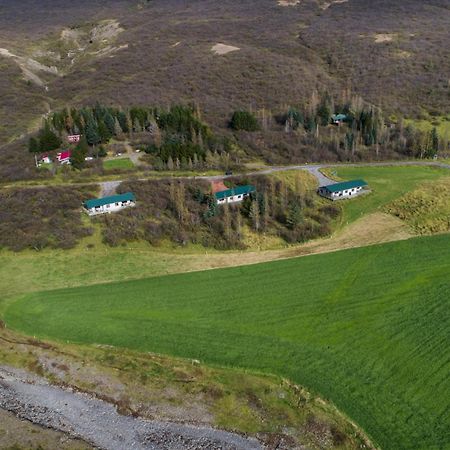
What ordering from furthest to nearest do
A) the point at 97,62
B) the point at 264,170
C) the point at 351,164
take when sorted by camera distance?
the point at 97,62
the point at 351,164
the point at 264,170

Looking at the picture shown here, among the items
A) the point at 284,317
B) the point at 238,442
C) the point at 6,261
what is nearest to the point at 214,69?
the point at 6,261

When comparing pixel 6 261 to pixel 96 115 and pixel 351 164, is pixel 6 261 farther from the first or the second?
pixel 351 164

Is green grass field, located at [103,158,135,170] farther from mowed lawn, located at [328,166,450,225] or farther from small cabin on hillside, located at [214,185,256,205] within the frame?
mowed lawn, located at [328,166,450,225]

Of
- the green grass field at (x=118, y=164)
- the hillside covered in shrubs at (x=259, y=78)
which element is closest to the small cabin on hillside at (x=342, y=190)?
the hillside covered in shrubs at (x=259, y=78)

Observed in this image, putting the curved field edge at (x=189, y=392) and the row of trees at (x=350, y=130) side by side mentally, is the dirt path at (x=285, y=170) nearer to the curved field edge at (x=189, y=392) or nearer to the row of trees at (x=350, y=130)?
the row of trees at (x=350, y=130)

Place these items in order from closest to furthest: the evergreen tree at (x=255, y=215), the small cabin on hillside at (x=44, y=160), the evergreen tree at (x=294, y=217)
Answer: the evergreen tree at (x=255, y=215)
the evergreen tree at (x=294, y=217)
the small cabin on hillside at (x=44, y=160)

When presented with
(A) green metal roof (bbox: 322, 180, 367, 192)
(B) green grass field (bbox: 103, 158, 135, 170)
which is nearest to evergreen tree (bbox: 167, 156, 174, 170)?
(B) green grass field (bbox: 103, 158, 135, 170)

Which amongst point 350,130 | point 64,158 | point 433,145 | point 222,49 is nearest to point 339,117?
point 350,130
